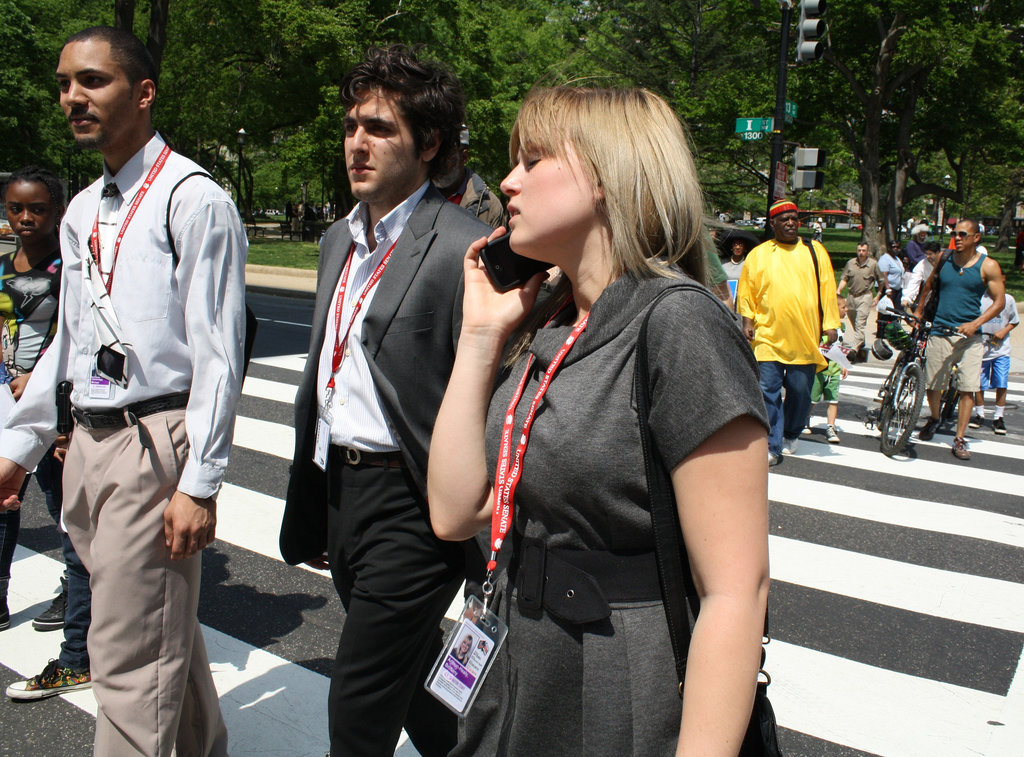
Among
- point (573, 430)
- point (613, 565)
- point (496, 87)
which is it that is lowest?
point (613, 565)

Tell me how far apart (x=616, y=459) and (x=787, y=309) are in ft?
19.6

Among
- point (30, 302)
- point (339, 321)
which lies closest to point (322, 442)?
point (339, 321)

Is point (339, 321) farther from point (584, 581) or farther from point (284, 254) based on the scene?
point (284, 254)

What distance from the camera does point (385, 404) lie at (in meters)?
2.38

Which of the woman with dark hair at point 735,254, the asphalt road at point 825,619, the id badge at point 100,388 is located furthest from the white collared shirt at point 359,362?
the woman with dark hair at point 735,254

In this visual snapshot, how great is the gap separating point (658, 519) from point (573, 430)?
0.68ft

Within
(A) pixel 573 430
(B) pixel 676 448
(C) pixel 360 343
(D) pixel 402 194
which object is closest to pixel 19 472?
(C) pixel 360 343

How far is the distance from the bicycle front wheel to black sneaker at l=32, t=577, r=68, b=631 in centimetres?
644

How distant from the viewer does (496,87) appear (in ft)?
115

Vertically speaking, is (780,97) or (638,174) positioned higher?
A: (780,97)

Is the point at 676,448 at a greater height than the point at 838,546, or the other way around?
the point at 676,448

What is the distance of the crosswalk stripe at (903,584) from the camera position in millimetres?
4582

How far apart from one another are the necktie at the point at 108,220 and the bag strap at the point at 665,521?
1694mm

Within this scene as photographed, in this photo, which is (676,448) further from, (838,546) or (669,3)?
(669,3)
